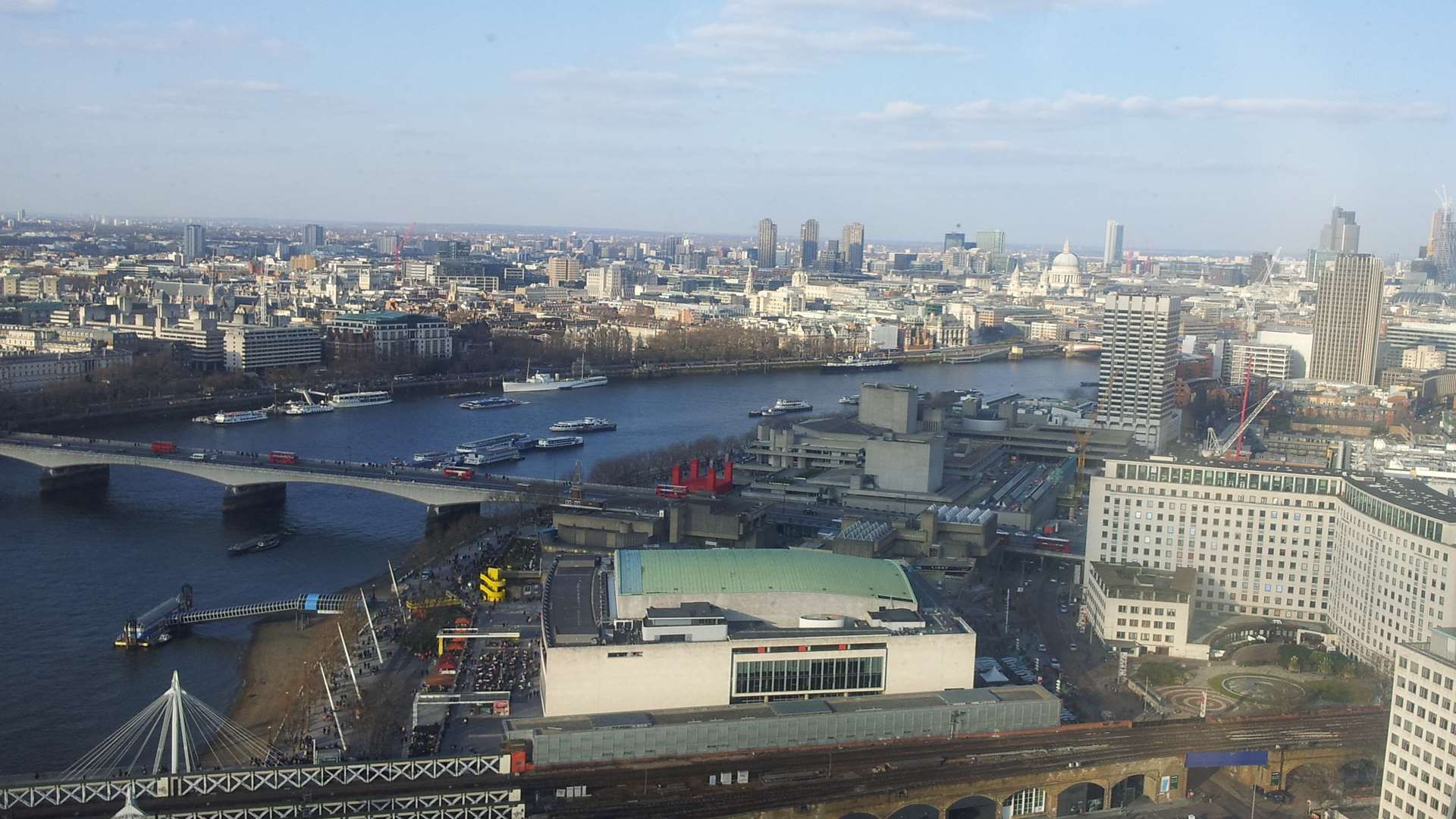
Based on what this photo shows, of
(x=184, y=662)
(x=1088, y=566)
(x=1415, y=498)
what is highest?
(x=1415, y=498)

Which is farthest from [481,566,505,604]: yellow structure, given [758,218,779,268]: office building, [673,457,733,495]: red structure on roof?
[758,218,779,268]: office building

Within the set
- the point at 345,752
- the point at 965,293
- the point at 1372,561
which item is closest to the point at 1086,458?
the point at 1372,561

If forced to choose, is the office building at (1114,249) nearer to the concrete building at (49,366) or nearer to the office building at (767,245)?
the office building at (767,245)

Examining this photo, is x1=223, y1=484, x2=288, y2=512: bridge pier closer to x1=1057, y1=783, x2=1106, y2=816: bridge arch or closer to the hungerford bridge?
the hungerford bridge

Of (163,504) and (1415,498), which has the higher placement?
(1415,498)

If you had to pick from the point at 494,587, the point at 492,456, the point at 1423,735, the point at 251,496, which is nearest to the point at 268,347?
the point at 492,456

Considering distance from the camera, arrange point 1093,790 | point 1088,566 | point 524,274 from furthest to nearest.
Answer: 1. point 524,274
2. point 1088,566
3. point 1093,790

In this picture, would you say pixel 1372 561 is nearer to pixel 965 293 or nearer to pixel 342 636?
pixel 342 636
